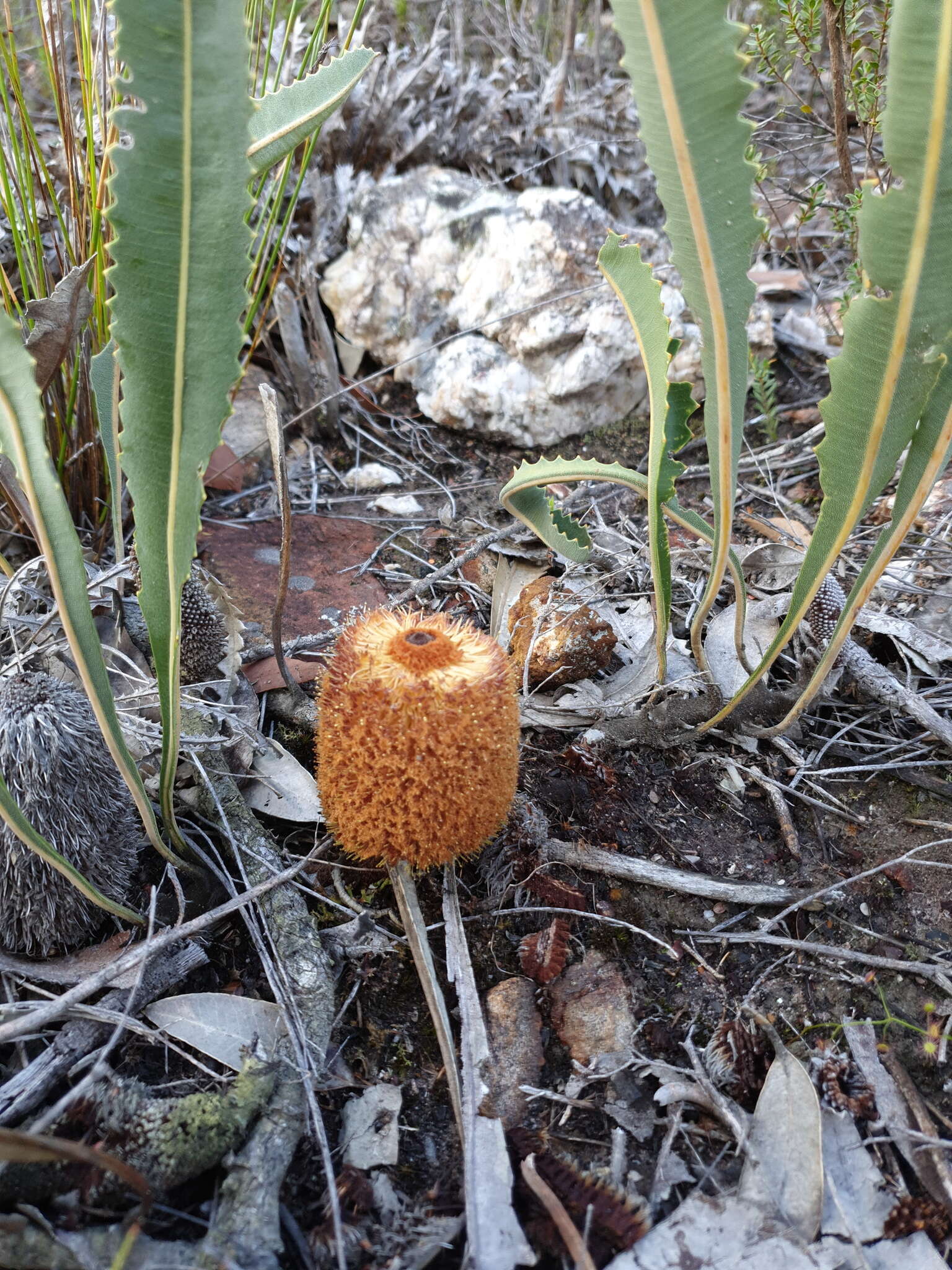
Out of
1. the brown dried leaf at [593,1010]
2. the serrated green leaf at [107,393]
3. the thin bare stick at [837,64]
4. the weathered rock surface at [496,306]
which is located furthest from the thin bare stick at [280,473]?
the thin bare stick at [837,64]

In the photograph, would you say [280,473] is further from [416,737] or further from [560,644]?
[560,644]

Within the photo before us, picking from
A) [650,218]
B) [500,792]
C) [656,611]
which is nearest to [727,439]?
[656,611]

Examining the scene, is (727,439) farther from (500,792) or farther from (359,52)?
(359,52)

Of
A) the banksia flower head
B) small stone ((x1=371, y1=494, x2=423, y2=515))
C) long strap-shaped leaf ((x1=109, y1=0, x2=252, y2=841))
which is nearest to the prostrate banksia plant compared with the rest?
the banksia flower head

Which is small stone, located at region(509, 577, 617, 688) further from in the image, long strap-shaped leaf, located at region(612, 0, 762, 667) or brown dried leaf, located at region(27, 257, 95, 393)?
brown dried leaf, located at region(27, 257, 95, 393)

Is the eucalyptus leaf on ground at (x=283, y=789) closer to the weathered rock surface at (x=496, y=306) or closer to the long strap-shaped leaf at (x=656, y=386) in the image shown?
the long strap-shaped leaf at (x=656, y=386)

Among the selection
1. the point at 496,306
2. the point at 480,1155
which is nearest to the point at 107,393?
the point at 480,1155
